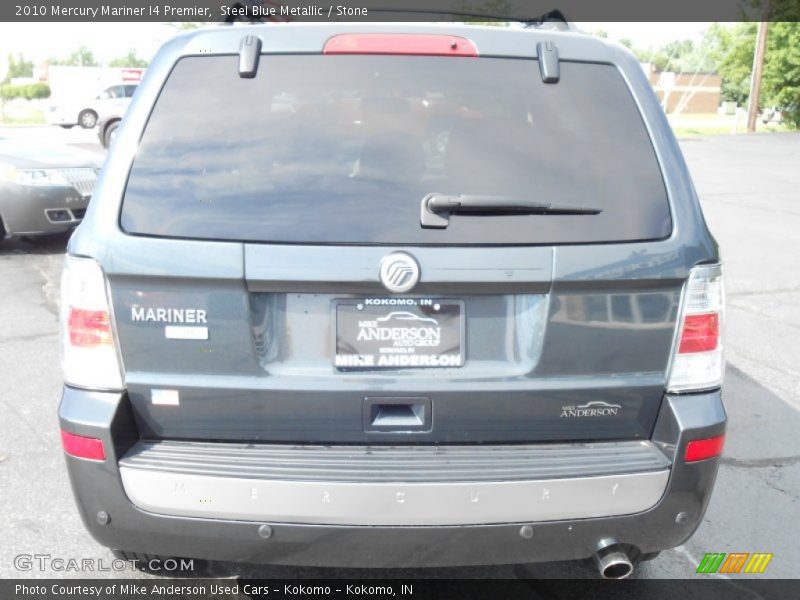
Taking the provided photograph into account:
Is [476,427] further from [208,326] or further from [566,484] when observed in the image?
[208,326]

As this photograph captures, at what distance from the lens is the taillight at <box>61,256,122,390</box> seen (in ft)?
7.84

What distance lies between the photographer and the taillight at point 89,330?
239 cm

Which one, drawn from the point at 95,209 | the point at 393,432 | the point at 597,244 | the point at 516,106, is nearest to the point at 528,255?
the point at 597,244

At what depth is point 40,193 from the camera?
8656mm

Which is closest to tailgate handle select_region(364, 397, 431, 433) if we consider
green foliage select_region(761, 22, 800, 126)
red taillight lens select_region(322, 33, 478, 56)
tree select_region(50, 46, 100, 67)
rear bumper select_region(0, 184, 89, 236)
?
red taillight lens select_region(322, 33, 478, 56)

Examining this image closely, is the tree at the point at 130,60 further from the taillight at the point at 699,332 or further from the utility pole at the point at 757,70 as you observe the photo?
the taillight at the point at 699,332

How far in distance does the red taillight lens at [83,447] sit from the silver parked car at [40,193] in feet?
22.0

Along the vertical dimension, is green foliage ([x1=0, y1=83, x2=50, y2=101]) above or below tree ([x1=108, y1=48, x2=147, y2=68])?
above

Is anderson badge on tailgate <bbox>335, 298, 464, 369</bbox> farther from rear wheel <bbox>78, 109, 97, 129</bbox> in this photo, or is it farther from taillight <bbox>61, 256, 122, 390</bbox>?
rear wheel <bbox>78, 109, 97, 129</bbox>

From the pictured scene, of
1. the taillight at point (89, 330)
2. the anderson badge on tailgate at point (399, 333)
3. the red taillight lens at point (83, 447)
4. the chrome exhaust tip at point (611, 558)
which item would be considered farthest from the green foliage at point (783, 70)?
the red taillight lens at point (83, 447)

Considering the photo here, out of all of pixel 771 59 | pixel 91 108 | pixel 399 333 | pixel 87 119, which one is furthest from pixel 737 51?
pixel 399 333

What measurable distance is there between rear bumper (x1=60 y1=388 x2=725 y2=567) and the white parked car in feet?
84.9

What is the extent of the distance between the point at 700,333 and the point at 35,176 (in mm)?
8070

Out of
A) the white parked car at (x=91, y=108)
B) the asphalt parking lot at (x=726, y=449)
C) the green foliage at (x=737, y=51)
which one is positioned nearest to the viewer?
the asphalt parking lot at (x=726, y=449)
